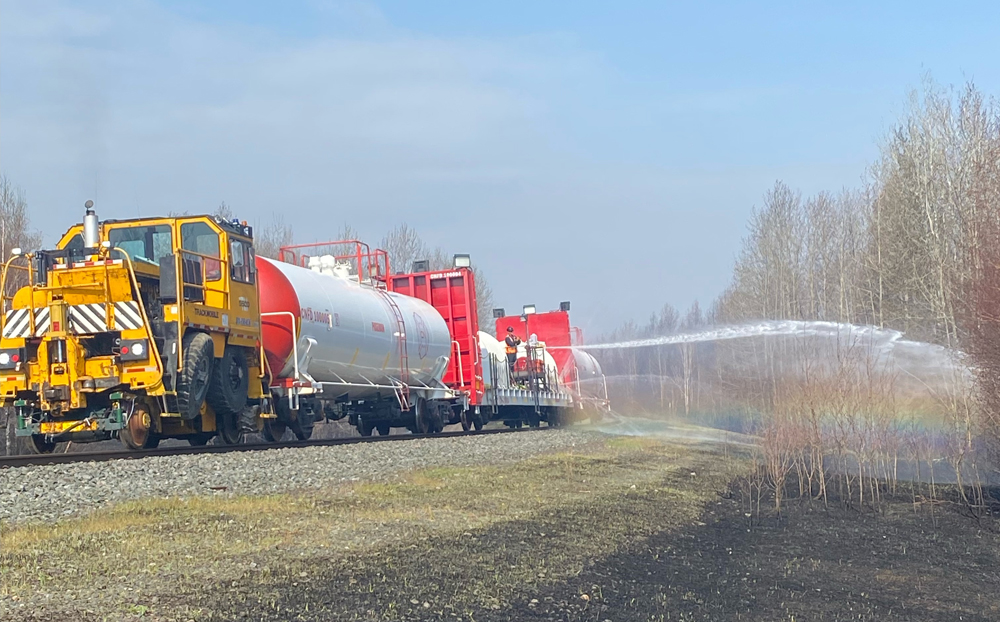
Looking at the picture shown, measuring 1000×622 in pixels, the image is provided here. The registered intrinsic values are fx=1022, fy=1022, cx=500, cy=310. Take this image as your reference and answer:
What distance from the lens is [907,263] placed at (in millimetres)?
35406

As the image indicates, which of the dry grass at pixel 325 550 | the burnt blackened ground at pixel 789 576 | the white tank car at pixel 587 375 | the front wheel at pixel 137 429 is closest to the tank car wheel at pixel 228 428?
the front wheel at pixel 137 429

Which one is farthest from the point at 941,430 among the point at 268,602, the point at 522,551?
the point at 268,602

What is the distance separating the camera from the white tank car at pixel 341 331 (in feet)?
55.4

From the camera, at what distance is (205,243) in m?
15.1

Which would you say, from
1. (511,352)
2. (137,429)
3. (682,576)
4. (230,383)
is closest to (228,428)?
(230,383)

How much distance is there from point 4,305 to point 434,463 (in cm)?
620

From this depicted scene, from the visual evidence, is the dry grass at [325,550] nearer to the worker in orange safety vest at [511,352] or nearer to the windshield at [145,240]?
the windshield at [145,240]

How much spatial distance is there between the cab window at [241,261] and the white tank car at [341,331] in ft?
3.14

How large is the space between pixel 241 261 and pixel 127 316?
8.63 feet

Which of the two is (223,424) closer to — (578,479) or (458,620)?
(578,479)

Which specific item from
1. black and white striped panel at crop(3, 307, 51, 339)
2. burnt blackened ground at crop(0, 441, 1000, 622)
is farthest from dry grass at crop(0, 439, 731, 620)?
black and white striped panel at crop(3, 307, 51, 339)

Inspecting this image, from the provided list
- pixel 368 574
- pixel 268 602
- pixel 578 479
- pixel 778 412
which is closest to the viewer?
pixel 268 602

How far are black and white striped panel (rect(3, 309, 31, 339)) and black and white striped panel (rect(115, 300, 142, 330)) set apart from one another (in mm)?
1272

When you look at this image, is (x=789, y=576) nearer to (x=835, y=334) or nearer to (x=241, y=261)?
(x=241, y=261)
